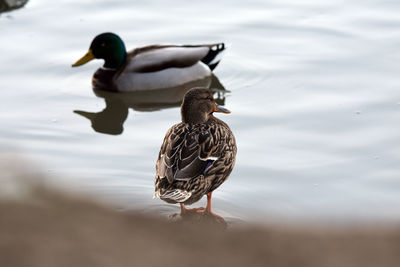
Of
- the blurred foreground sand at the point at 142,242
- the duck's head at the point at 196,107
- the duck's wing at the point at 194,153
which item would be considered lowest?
the duck's wing at the point at 194,153

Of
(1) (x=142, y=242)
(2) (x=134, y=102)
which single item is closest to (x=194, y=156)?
(1) (x=142, y=242)

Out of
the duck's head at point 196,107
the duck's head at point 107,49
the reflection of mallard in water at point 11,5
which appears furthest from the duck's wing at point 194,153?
the reflection of mallard in water at point 11,5

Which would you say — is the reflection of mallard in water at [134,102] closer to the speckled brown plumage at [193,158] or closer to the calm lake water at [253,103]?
the calm lake water at [253,103]

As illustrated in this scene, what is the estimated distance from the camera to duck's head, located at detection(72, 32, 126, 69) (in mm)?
9898

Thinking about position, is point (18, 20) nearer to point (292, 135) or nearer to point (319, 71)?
point (319, 71)

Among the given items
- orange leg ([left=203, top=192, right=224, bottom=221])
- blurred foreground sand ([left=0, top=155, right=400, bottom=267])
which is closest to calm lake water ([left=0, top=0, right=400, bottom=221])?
orange leg ([left=203, top=192, right=224, bottom=221])

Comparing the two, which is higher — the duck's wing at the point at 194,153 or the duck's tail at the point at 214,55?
the duck's wing at the point at 194,153

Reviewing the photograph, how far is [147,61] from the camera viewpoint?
10.0m

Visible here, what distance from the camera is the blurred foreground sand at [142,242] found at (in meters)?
2.88

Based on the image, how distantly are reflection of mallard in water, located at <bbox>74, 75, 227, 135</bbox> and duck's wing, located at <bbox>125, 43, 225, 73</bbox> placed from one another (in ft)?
1.02

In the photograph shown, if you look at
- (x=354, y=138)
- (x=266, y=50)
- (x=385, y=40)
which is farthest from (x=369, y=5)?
(x=354, y=138)

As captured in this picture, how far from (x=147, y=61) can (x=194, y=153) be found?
4.60m

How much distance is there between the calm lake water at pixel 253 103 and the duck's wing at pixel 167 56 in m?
0.32

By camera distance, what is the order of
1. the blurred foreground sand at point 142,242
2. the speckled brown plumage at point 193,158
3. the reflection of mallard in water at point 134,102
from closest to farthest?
the blurred foreground sand at point 142,242 < the speckled brown plumage at point 193,158 < the reflection of mallard in water at point 134,102
